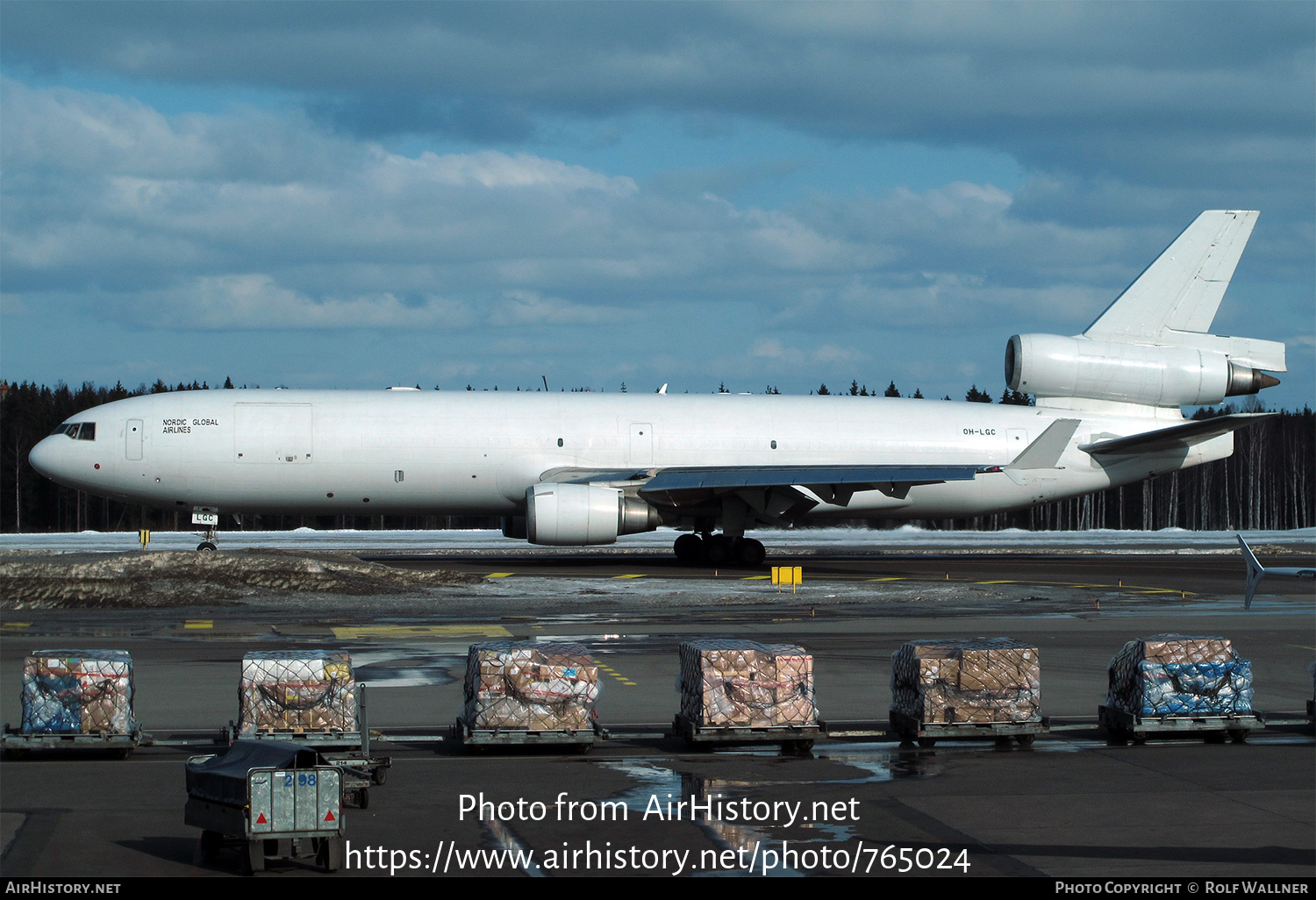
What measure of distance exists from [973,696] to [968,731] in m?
0.35

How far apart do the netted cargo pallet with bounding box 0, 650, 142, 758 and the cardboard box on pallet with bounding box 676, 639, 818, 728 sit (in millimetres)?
5175

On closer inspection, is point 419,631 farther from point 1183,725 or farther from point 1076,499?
point 1076,499

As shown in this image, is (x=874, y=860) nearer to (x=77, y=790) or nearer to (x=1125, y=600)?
(x=77, y=790)

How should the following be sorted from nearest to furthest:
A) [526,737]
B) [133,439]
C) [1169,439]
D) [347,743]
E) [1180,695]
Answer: [347,743] → [526,737] → [1180,695] → [133,439] → [1169,439]

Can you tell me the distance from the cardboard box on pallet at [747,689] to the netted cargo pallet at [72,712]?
5175 millimetres

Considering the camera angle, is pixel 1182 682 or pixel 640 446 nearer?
pixel 1182 682

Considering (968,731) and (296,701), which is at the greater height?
(296,701)

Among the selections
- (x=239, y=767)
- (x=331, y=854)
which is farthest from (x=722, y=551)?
(x=331, y=854)

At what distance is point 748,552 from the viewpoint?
3462 cm

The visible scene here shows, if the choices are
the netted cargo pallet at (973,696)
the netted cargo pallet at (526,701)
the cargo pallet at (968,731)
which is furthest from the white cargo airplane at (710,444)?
the cargo pallet at (968,731)

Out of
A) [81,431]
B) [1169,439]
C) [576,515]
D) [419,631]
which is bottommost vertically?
[419,631]

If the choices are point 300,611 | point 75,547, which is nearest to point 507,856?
point 300,611

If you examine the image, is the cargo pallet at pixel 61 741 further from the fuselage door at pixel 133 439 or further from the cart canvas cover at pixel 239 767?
the fuselage door at pixel 133 439

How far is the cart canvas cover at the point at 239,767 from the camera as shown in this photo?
7719mm
